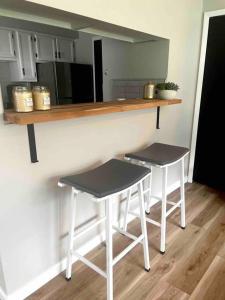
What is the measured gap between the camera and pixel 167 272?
1.65 metres

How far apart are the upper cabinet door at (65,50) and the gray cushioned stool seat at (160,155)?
0.89 meters

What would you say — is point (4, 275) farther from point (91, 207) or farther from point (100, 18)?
point (100, 18)

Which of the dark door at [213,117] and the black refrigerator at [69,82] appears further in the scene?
the dark door at [213,117]

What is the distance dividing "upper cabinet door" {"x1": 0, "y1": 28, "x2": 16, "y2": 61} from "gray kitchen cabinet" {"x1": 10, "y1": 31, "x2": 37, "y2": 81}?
0.04m

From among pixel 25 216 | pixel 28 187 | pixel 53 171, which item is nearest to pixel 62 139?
pixel 53 171

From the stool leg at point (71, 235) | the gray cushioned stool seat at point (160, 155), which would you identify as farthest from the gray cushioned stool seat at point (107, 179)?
the gray cushioned stool seat at point (160, 155)

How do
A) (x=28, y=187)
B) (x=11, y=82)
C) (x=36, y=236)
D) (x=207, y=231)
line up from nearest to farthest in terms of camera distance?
(x=28, y=187), (x=36, y=236), (x=11, y=82), (x=207, y=231)

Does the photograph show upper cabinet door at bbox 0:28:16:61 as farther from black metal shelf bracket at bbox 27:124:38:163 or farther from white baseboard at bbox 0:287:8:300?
white baseboard at bbox 0:287:8:300

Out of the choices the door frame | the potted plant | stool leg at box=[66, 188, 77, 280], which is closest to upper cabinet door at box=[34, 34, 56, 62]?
the potted plant

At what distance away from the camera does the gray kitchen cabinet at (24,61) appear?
155cm

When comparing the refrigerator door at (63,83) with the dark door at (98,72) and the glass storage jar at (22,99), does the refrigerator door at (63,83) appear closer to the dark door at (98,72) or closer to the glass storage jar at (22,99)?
the dark door at (98,72)

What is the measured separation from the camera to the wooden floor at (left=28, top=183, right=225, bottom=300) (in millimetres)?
1485

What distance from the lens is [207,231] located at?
6.84 feet

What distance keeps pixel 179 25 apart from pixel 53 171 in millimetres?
1751
